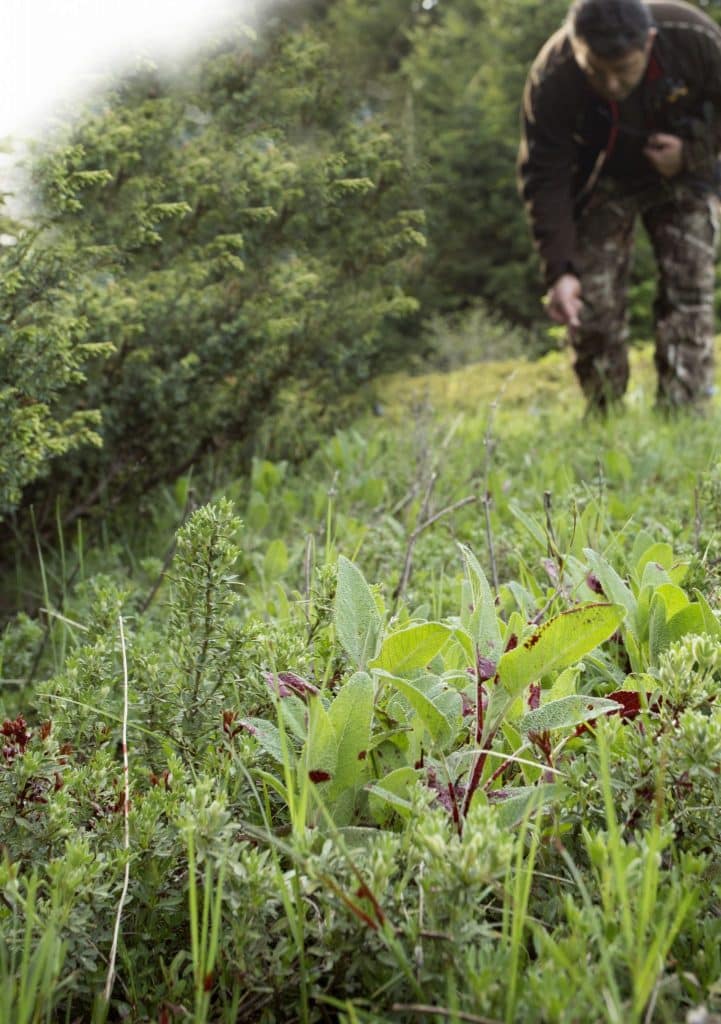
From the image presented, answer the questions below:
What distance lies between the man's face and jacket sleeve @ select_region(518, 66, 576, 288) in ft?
0.91

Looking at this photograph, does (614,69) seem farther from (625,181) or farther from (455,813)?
(455,813)

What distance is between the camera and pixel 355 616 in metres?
1.32

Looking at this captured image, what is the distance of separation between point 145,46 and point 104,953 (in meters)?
2.94

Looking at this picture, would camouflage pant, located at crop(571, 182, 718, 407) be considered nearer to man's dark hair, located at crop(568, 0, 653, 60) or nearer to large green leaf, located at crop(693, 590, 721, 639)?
man's dark hair, located at crop(568, 0, 653, 60)

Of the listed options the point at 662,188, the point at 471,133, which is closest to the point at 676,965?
the point at 662,188

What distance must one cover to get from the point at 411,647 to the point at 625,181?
16.8 ft

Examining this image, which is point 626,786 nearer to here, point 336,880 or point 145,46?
point 336,880

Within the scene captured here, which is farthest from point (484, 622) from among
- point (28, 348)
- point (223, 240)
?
point (223, 240)

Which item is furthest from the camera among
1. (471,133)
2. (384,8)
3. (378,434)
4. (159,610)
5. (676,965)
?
(384,8)

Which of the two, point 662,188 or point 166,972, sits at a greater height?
point 166,972

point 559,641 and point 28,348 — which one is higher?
point 28,348

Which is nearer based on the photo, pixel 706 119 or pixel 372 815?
pixel 372 815

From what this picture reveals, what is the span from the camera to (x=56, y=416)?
117 inches

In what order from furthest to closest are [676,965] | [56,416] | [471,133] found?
[471,133], [56,416], [676,965]
